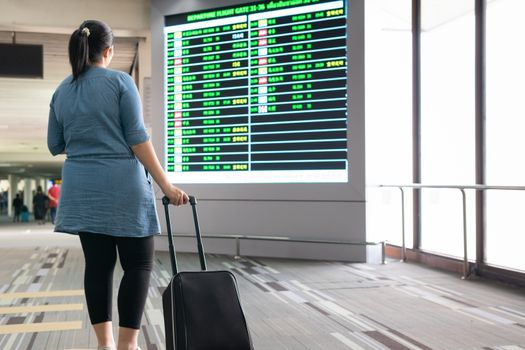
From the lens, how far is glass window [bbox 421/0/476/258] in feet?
16.6

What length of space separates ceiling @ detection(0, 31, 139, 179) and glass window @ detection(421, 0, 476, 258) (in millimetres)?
4589

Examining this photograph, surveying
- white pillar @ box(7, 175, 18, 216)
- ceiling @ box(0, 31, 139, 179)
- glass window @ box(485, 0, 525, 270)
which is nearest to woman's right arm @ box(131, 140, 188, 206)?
glass window @ box(485, 0, 525, 270)

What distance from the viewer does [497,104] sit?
15.3 ft

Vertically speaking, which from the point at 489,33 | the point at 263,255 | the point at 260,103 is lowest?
the point at 263,255

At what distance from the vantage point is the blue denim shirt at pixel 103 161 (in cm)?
206

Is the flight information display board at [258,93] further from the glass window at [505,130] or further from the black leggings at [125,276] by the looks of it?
the black leggings at [125,276]

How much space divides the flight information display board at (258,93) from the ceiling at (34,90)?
2647 mm

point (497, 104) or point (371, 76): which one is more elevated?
point (371, 76)

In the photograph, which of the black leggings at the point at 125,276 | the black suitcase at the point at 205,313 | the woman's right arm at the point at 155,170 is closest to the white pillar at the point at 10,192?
the black leggings at the point at 125,276

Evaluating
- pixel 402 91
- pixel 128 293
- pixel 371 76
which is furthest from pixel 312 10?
pixel 128 293

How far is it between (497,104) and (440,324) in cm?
→ 231

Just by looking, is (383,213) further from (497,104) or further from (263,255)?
(497,104)

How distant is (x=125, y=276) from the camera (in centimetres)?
213

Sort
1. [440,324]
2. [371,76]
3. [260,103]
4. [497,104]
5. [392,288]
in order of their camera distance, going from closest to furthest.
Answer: [440,324] < [392,288] < [497,104] < [371,76] < [260,103]
